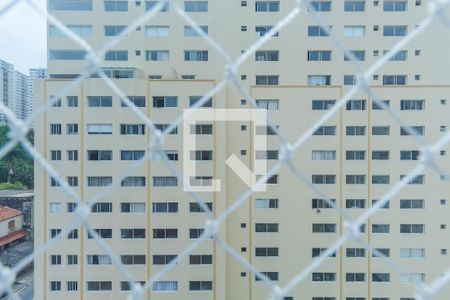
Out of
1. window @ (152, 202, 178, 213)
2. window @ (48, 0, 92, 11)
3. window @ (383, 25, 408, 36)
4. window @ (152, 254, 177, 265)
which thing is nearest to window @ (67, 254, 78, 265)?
window @ (152, 254, 177, 265)

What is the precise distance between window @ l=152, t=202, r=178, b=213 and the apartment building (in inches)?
0.7

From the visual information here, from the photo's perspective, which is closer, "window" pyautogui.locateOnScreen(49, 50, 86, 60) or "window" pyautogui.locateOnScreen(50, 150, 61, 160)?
"window" pyautogui.locateOnScreen(50, 150, 61, 160)

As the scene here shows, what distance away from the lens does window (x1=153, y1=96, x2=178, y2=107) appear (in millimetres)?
2922

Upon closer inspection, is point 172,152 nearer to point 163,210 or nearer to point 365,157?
point 163,210

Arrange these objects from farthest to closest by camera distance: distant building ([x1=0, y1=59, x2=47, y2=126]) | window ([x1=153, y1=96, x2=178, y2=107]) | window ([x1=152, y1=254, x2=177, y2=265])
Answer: distant building ([x1=0, y1=59, x2=47, y2=126]) → window ([x1=152, y1=254, x2=177, y2=265]) → window ([x1=153, y1=96, x2=178, y2=107])

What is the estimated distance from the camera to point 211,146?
2.96m

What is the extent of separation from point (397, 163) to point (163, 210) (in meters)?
2.31

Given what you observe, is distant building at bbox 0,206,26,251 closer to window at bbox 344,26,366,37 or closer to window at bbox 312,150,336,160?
window at bbox 312,150,336,160

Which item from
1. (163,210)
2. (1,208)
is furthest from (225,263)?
(1,208)

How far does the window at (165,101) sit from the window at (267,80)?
0.86 meters

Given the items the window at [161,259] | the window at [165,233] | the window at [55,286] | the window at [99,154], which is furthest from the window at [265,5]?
the window at [55,286]

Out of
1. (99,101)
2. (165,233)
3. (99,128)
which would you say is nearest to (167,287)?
(165,233)

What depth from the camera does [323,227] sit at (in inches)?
123

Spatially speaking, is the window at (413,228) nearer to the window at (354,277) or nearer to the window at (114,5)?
the window at (354,277)
